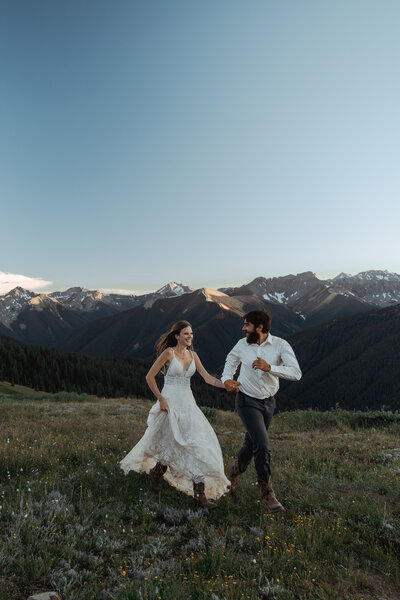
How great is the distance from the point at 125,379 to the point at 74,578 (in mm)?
126533

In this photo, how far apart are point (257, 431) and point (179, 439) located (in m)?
1.53

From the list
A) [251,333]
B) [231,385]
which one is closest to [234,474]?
[231,385]

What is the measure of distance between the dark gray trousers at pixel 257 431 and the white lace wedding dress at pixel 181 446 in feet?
2.06

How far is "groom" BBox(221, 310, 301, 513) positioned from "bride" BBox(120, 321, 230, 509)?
52 centimetres

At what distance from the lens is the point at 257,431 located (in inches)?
238

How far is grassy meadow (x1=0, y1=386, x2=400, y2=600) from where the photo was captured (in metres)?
3.77

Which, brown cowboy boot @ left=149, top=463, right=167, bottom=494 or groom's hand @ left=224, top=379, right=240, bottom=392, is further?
brown cowboy boot @ left=149, top=463, right=167, bottom=494

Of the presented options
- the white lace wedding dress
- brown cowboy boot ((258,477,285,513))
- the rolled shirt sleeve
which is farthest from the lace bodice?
brown cowboy boot ((258,477,285,513))

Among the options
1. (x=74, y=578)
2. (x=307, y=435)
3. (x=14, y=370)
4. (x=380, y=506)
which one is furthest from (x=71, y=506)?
(x=14, y=370)

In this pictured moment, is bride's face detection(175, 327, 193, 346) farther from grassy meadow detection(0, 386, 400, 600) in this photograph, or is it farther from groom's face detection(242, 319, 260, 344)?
grassy meadow detection(0, 386, 400, 600)

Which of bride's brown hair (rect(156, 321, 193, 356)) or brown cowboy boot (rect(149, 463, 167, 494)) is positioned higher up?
bride's brown hair (rect(156, 321, 193, 356))

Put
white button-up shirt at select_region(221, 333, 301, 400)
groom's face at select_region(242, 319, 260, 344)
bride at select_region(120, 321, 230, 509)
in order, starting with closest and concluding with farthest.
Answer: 1. white button-up shirt at select_region(221, 333, 301, 400)
2. bride at select_region(120, 321, 230, 509)
3. groom's face at select_region(242, 319, 260, 344)

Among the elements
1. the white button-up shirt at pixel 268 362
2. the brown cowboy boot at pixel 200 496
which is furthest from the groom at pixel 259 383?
the brown cowboy boot at pixel 200 496

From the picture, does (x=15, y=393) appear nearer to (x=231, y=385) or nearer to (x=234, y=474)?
(x=234, y=474)
